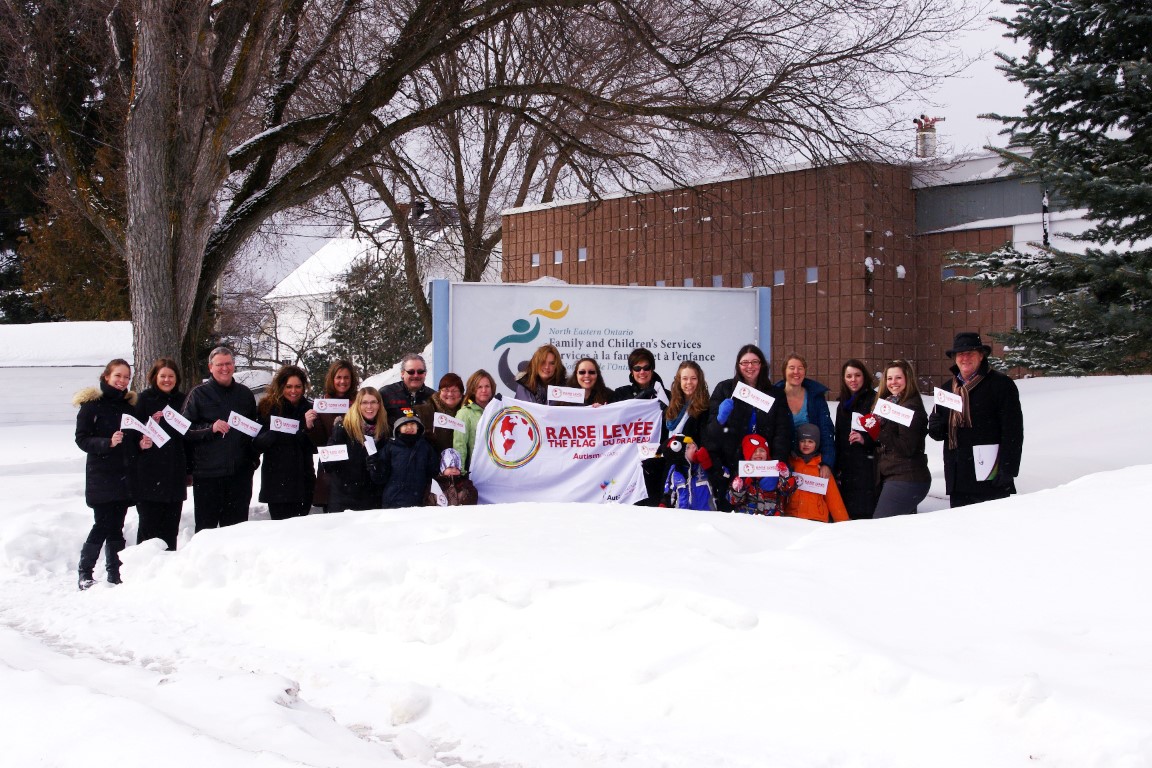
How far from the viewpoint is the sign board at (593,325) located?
39.1 feet

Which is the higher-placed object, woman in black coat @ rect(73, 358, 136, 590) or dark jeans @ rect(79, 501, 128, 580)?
woman in black coat @ rect(73, 358, 136, 590)

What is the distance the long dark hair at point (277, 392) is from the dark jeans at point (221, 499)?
57 centimetres

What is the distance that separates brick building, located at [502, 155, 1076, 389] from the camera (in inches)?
616

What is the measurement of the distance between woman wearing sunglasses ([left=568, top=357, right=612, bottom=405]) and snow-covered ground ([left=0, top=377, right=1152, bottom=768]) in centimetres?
209

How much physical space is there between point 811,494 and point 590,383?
7.14ft

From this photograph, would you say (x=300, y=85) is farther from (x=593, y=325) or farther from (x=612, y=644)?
(x=612, y=644)

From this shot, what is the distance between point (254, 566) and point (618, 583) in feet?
9.17

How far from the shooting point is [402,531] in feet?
23.2

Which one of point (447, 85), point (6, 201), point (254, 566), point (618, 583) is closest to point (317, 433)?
point (254, 566)

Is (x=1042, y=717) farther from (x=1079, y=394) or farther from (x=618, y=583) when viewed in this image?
(x=1079, y=394)

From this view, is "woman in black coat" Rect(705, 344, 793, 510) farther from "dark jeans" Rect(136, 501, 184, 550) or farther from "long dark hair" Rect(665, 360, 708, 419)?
"dark jeans" Rect(136, 501, 184, 550)

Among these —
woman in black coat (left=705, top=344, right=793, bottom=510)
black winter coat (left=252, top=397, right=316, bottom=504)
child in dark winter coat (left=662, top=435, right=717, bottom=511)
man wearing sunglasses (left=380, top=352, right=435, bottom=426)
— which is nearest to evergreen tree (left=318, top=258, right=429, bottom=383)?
man wearing sunglasses (left=380, top=352, right=435, bottom=426)

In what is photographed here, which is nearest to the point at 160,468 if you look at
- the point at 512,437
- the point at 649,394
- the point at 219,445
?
the point at 219,445

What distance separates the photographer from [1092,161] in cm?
1231
